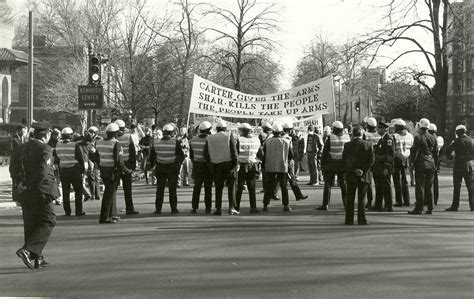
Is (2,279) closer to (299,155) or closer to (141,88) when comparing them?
(299,155)

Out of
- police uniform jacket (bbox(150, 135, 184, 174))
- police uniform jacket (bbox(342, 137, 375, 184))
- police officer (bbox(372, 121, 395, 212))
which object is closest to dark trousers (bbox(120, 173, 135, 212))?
police uniform jacket (bbox(150, 135, 184, 174))

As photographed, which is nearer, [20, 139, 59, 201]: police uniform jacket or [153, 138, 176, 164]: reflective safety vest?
[20, 139, 59, 201]: police uniform jacket

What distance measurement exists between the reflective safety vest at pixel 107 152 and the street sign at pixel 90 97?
21.9 feet

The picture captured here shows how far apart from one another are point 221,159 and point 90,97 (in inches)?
286

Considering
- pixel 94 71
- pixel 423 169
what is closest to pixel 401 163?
pixel 423 169

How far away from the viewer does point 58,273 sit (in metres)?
8.28

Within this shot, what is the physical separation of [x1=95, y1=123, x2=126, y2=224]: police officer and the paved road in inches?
12.5

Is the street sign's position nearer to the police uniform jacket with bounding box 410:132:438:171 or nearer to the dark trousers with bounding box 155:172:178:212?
the dark trousers with bounding box 155:172:178:212

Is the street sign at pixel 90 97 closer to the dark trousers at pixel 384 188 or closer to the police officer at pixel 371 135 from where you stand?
the police officer at pixel 371 135

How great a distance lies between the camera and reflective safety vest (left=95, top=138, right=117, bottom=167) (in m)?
13.2

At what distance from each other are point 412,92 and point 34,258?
5357cm

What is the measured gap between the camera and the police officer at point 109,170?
12875 millimetres

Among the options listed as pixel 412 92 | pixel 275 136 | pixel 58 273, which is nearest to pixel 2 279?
pixel 58 273

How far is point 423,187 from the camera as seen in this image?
14.1 m
